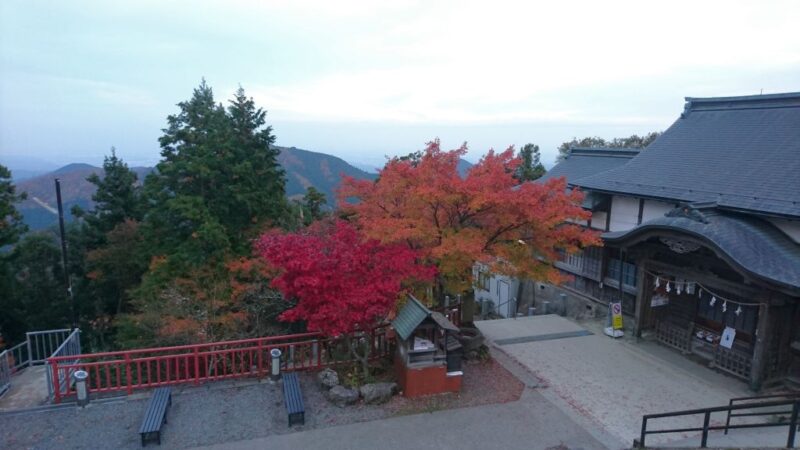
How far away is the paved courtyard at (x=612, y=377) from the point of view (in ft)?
33.9

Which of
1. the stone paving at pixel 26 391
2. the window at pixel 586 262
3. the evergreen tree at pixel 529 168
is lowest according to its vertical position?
the stone paving at pixel 26 391

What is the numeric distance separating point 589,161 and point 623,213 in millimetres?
7173

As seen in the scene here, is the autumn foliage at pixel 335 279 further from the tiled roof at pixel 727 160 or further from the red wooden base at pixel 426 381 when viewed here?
→ the tiled roof at pixel 727 160

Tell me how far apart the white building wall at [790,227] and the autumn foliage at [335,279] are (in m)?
10.1

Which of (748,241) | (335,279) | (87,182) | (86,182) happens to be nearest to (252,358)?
(335,279)

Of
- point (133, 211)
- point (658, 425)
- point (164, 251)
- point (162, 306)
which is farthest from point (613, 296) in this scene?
point (133, 211)

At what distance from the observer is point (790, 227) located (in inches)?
471

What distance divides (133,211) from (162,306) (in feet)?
47.4

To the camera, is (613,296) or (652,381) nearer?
(652,381)

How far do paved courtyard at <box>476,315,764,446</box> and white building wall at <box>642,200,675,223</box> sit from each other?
4.34m

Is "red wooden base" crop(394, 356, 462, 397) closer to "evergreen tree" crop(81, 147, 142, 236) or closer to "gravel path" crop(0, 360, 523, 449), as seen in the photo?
"gravel path" crop(0, 360, 523, 449)

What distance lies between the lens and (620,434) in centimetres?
958

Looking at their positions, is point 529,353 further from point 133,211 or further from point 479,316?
point 133,211

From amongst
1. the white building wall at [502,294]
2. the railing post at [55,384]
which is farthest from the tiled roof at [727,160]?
the railing post at [55,384]
